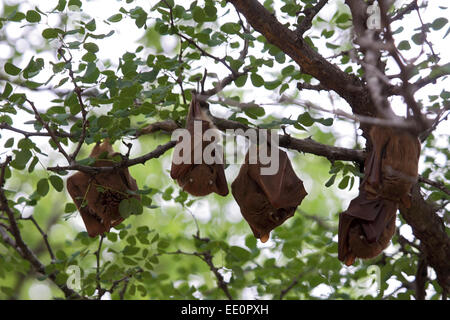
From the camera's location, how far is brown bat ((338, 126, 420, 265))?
121 inches

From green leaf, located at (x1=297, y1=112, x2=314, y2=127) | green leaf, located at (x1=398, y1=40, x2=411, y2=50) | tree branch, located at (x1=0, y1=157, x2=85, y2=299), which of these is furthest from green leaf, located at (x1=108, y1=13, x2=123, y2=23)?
green leaf, located at (x1=398, y1=40, x2=411, y2=50)

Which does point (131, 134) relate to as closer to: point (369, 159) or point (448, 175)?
point (369, 159)

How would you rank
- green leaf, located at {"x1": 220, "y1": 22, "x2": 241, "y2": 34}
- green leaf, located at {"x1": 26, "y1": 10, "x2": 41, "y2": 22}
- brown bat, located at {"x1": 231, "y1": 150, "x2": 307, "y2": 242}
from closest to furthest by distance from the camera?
brown bat, located at {"x1": 231, "y1": 150, "x2": 307, "y2": 242}
green leaf, located at {"x1": 26, "y1": 10, "x2": 41, "y2": 22}
green leaf, located at {"x1": 220, "y1": 22, "x2": 241, "y2": 34}

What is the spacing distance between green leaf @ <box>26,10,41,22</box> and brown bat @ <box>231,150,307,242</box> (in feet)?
4.83

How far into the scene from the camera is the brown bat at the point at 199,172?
3504mm

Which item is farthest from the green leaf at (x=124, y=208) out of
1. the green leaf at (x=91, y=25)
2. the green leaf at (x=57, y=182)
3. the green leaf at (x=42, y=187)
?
the green leaf at (x=91, y=25)

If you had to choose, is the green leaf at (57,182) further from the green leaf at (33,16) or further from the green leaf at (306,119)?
the green leaf at (306,119)

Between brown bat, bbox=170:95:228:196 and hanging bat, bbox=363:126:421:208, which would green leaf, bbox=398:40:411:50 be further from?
brown bat, bbox=170:95:228:196

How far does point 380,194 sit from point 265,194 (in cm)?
66

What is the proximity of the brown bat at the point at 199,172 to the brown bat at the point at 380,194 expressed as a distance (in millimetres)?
720

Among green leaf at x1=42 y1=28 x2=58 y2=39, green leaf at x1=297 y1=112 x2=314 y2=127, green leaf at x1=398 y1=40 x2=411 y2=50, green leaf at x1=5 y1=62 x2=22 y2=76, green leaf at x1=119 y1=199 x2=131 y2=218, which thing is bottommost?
green leaf at x1=119 y1=199 x2=131 y2=218

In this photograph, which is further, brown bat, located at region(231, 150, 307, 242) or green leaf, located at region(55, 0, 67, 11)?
green leaf, located at region(55, 0, 67, 11)

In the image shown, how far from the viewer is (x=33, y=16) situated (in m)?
3.64
